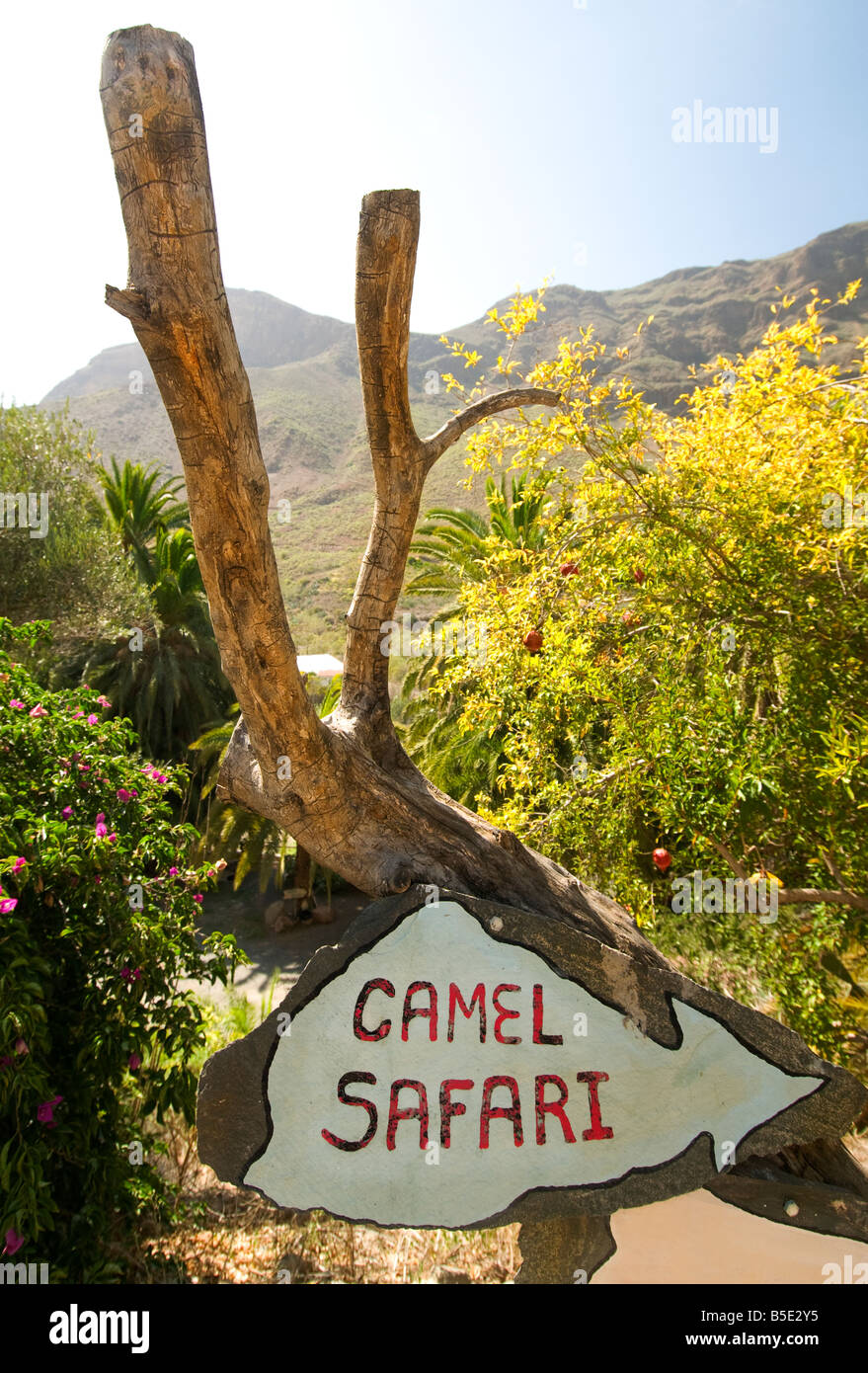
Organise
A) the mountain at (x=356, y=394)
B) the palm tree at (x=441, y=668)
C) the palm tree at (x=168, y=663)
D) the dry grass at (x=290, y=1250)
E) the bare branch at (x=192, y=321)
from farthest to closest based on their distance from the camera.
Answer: the mountain at (x=356, y=394) < the palm tree at (x=168, y=663) < the palm tree at (x=441, y=668) < the dry grass at (x=290, y=1250) < the bare branch at (x=192, y=321)

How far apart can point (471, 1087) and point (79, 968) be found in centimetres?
183

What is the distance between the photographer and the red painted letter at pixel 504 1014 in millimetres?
3184

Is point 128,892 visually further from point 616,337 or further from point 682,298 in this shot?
point 682,298

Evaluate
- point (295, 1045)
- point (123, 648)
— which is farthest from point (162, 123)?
point (123, 648)

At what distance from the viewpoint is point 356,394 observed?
53062 millimetres

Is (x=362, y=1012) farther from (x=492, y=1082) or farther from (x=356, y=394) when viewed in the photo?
(x=356, y=394)

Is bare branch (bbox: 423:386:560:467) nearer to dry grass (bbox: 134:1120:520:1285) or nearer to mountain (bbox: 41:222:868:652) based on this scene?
dry grass (bbox: 134:1120:520:1285)

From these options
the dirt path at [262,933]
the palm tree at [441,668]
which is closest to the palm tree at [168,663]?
the dirt path at [262,933]

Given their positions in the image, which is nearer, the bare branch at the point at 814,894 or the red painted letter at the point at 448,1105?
the red painted letter at the point at 448,1105

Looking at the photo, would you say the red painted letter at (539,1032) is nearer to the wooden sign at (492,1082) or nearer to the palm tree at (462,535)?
the wooden sign at (492,1082)

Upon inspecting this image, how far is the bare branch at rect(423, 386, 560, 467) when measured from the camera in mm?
3477

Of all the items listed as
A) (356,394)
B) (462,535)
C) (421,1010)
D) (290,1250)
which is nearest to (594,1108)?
(421,1010)

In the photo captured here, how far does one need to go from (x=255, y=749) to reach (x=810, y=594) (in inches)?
102

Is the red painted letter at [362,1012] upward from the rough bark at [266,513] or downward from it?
downward
